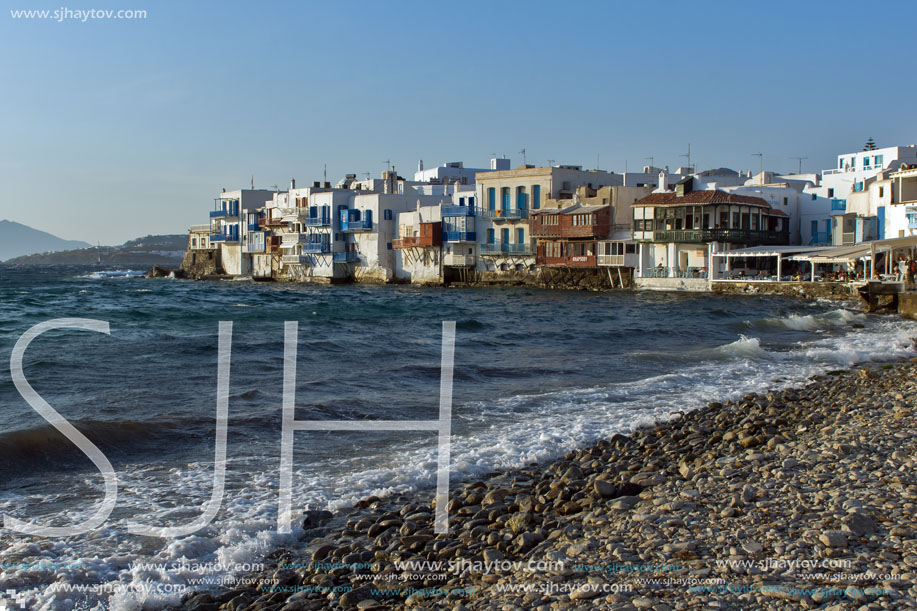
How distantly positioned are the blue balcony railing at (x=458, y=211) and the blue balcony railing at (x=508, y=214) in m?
1.30

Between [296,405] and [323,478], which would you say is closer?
[323,478]

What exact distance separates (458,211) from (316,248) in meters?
14.4

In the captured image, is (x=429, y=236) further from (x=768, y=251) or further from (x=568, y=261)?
(x=768, y=251)

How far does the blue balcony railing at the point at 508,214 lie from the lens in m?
58.5

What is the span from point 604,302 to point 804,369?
25.3m

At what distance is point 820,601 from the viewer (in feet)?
14.7

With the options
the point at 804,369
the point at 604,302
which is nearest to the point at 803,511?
the point at 804,369

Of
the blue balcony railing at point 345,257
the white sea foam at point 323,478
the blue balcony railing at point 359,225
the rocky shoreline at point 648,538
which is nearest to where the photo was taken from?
the rocky shoreline at point 648,538

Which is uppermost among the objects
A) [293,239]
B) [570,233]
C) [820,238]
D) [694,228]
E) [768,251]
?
[293,239]

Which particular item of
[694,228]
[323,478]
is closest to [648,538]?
[323,478]

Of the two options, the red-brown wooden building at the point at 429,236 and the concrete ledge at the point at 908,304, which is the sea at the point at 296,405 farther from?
the red-brown wooden building at the point at 429,236

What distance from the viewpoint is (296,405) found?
1352 centimetres

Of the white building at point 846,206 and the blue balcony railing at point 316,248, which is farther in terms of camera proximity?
the blue balcony railing at point 316,248

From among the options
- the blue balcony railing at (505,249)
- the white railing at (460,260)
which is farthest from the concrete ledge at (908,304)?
the white railing at (460,260)
